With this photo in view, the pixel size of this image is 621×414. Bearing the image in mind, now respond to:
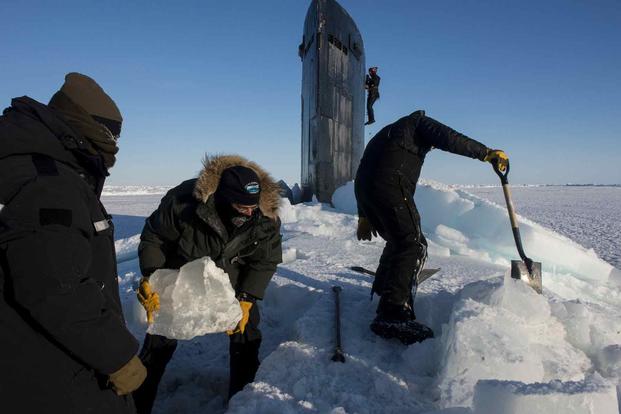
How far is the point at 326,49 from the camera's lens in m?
9.52

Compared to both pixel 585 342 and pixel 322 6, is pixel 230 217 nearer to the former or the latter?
pixel 585 342

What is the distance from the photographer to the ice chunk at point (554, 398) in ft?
4.67

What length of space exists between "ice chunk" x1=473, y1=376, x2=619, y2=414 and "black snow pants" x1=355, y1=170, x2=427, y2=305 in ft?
4.02

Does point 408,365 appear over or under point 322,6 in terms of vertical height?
under

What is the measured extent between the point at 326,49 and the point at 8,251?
30.6 feet

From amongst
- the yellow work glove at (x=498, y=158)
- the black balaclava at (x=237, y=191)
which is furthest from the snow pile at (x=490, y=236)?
the black balaclava at (x=237, y=191)

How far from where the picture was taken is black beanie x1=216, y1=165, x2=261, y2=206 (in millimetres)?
2229

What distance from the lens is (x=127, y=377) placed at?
53.9 inches

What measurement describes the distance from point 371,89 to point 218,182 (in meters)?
10.2

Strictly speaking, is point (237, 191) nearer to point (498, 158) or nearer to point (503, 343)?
point (503, 343)

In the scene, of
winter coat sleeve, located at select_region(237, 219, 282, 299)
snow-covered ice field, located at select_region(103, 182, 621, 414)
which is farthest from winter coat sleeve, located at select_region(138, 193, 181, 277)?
snow-covered ice field, located at select_region(103, 182, 621, 414)

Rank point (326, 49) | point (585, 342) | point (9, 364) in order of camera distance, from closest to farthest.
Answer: point (9, 364)
point (585, 342)
point (326, 49)

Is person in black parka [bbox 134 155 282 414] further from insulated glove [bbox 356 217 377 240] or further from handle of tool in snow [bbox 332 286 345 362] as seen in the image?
insulated glove [bbox 356 217 377 240]

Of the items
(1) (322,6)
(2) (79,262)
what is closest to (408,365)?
(2) (79,262)
